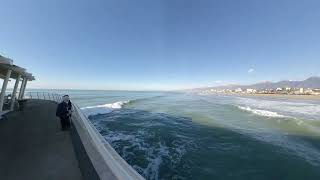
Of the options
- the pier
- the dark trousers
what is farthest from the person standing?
the pier

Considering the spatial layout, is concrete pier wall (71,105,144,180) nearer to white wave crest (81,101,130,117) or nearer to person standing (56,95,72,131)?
person standing (56,95,72,131)

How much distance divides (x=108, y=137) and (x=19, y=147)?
21.2ft

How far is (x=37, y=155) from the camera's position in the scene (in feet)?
16.2

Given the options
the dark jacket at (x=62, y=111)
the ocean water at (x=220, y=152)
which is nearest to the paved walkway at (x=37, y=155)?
the dark jacket at (x=62, y=111)

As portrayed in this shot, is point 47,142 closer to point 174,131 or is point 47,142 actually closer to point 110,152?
point 110,152

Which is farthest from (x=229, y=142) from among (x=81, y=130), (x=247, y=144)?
(x=81, y=130)

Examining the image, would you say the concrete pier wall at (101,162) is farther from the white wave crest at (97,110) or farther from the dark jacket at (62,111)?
the white wave crest at (97,110)

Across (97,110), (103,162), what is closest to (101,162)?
(103,162)

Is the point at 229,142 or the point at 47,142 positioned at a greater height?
the point at 47,142

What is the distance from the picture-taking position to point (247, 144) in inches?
426

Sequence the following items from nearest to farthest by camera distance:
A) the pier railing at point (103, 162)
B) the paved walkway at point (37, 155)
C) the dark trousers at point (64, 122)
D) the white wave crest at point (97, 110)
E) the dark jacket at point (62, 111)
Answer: the pier railing at point (103, 162)
the paved walkway at point (37, 155)
the dark jacket at point (62, 111)
the dark trousers at point (64, 122)
the white wave crest at point (97, 110)

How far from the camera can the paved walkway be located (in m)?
3.91

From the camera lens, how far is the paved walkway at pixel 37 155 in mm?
3908

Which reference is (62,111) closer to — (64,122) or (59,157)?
(64,122)
